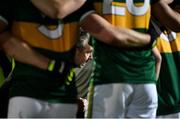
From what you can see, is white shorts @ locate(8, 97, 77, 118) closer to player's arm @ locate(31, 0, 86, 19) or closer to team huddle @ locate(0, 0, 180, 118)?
team huddle @ locate(0, 0, 180, 118)

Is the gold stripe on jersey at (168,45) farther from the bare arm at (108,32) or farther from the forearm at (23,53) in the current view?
the forearm at (23,53)

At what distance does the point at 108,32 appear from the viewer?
3420 millimetres

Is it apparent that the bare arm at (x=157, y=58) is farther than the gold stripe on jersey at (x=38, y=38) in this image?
Yes

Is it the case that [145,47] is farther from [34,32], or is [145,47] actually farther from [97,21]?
[34,32]

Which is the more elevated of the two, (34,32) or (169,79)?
(34,32)

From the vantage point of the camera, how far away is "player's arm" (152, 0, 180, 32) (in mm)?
3676

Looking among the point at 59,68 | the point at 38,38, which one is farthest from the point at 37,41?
the point at 59,68

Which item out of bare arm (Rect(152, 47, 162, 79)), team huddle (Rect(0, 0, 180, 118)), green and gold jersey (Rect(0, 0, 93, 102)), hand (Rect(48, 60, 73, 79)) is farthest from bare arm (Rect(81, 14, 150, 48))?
bare arm (Rect(152, 47, 162, 79))

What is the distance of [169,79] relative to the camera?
13.7 feet

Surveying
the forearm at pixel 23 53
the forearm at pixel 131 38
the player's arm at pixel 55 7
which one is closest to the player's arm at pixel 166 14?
the forearm at pixel 131 38

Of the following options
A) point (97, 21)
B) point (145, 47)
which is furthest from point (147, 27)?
point (97, 21)

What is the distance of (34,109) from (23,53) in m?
0.33

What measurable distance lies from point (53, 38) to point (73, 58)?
7.4 inches

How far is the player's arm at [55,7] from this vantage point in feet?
10.8
